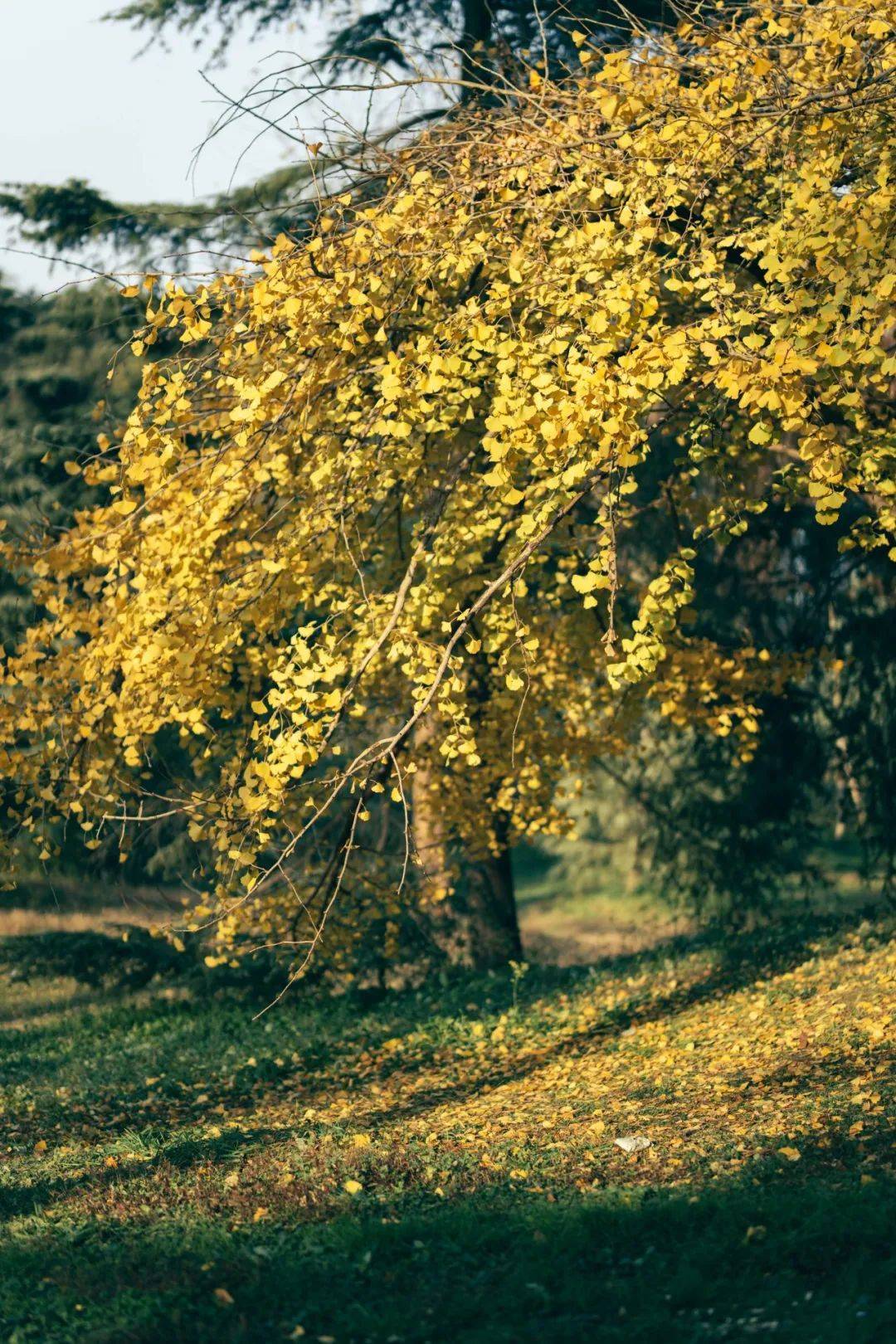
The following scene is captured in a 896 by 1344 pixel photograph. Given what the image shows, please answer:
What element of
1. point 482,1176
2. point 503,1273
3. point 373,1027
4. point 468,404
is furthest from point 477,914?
point 503,1273

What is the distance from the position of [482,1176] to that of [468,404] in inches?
134

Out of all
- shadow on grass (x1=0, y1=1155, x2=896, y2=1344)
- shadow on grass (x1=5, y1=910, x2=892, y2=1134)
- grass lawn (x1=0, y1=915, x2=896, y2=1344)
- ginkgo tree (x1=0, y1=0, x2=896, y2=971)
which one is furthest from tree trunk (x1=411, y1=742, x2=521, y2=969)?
shadow on grass (x1=0, y1=1155, x2=896, y2=1344)

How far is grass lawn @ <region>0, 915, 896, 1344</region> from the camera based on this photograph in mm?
3697

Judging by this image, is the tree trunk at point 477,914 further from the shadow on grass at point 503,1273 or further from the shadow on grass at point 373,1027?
the shadow on grass at point 503,1273

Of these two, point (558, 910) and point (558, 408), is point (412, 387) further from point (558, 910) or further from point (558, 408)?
point (558, 910)

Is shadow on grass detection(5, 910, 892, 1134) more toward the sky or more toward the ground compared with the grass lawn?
more toward the ground

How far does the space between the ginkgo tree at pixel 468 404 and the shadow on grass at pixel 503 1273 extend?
4.82 ft

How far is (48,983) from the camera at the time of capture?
12.5 m

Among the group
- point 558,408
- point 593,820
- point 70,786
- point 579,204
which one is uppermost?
point 579,204

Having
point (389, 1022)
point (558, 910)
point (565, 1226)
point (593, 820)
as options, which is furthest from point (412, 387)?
point (558, 910)

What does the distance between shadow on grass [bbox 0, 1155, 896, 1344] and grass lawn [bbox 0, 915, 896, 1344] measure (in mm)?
11

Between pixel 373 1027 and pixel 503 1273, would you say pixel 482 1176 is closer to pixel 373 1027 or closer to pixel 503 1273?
pixel 503 1273

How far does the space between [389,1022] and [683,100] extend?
248 inches

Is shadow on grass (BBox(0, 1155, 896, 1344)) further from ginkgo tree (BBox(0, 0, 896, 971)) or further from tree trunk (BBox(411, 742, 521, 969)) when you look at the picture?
tree trunk (BBox(411, 742, 521, 969))
